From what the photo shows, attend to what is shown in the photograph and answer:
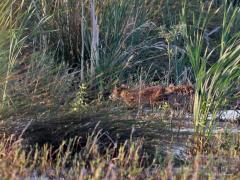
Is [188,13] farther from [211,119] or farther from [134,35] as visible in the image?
[211,119]

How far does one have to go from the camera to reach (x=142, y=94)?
26.2 ft

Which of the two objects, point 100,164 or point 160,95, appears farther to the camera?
point 160,95

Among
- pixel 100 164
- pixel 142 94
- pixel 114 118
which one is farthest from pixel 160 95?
pixel 100 164

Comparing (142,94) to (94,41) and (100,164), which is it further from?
(100,164)

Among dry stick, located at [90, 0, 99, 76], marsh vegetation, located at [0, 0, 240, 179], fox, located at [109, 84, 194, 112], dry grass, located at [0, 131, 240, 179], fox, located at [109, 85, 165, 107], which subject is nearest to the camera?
dry grass, located at [0, 131, 240, 179]

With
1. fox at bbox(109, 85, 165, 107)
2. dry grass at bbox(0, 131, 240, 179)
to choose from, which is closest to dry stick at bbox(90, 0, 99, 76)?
fox at bbox(109, 85, 165, 107)

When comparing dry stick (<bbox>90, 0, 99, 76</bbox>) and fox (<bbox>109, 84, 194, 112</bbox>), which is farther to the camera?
dry stick (<bbox>90, 0, 99, 76</bbox>)

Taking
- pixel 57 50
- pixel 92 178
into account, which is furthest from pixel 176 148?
pixel 57 50

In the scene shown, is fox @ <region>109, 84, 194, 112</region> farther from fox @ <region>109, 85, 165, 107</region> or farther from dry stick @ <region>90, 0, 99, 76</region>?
dry stick @ <region>90, 0, 99, 76</region>

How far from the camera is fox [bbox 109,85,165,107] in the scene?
7730mm

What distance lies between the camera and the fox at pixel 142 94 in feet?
25.4

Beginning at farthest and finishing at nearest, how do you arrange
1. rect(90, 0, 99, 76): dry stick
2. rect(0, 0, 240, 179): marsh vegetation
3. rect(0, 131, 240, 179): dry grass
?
1. rect(90, 0, 99, 76): dry stick
2. rect(0, 0, 240, 179): marsh vegetation
3. rect(0, 131, 240, 179): dry grass

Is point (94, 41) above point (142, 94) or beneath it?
above

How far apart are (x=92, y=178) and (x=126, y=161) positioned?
0.37 m
